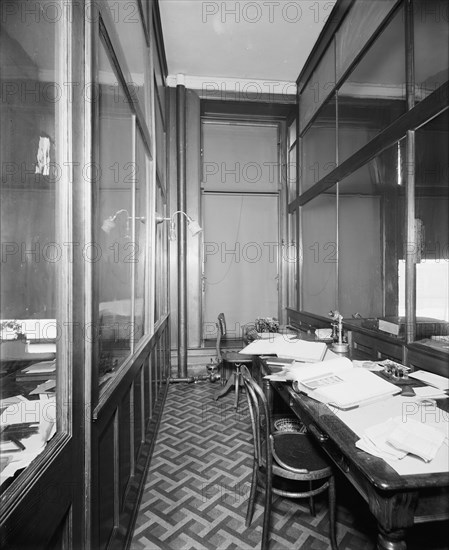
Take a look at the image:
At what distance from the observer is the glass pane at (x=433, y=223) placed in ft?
5.70

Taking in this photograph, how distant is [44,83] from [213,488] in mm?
2172

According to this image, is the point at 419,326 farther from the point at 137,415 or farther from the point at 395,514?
the point at 137,415

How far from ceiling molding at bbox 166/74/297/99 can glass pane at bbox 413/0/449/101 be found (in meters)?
2.63

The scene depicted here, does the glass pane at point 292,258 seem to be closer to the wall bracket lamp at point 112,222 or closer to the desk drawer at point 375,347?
the desk drawer at point 375,347

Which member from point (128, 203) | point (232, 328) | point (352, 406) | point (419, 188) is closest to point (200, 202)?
point (232, 328)

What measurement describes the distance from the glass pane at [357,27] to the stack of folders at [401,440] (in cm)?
248

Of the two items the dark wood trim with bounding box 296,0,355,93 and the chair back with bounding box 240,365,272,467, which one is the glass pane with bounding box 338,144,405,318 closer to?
the chair back with bounding box 240,365,272,467

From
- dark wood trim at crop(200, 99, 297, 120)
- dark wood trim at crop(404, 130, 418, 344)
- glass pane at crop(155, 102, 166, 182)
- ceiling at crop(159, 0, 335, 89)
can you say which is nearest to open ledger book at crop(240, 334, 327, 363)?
dark wood trim at crop(404, 130, 418, 344)

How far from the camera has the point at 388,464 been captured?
939 millimetres

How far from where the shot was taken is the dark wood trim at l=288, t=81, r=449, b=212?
68.5 inches

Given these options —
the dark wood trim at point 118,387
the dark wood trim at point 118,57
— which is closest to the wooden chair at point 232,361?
the dark wood trim at point 118,387

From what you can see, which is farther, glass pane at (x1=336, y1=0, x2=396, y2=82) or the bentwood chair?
glass pane at (x1=336, y1=0, x2=396, y2=82)

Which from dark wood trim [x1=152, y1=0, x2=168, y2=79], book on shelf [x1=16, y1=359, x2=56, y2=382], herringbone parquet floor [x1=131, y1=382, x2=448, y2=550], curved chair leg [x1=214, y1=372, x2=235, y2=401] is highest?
dark wood trim [x1=152, y1=0, x2=168, y2=79]

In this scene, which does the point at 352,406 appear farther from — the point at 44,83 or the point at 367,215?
the point at 367,215
